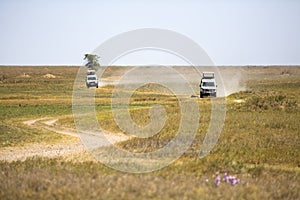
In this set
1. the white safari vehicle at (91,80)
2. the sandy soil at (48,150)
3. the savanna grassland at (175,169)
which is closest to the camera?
the savanna grassland at (175,169)

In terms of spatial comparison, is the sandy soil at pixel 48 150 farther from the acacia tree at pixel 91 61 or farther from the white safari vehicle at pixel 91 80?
the acacia tree at pixel 91 61

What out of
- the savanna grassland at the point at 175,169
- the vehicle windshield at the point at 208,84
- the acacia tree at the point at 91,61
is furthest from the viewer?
the acacia tree at the point at 91,61

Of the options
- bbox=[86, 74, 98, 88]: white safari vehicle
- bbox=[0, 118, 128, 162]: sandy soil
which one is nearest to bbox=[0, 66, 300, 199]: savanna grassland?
bbox=[0, 118, 128, 162]: sandy soil

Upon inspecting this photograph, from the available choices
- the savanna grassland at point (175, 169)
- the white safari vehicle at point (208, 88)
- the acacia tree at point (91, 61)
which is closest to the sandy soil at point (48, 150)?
the savanna grassland at point (175, 169)

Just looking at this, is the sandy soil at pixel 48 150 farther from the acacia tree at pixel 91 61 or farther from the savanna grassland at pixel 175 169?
the acacia tree at pixel 91 61

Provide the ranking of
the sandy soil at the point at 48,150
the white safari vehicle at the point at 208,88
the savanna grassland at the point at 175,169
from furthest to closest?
the white safari vehicle at the point at 208,88 < the sandy soil at the point at 48,150 < the savanna grassland at the point at 175,169

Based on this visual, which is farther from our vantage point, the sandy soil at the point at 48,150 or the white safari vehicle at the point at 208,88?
the white safari vehicle at the point at 208,88

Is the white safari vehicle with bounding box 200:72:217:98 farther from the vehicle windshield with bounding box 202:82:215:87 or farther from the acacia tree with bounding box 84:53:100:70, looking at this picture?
the acacia tree with bounding box 84:53:100:70

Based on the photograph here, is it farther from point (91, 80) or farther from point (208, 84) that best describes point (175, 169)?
point (91, 80)

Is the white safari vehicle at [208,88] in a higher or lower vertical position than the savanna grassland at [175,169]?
higher

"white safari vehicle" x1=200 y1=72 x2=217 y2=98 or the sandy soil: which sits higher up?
"white safari vehicle" x1=200 y1=72 x2=217 y2=98

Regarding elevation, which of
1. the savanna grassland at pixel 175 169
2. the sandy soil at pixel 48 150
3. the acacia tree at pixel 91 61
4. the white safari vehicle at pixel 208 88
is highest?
the acacia tree at pixel 91 61

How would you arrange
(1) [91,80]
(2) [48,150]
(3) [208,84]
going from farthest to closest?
(1) [91,80] → (3) [208,84] → (2) [48,150]

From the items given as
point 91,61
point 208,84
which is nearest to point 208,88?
point 208,84
